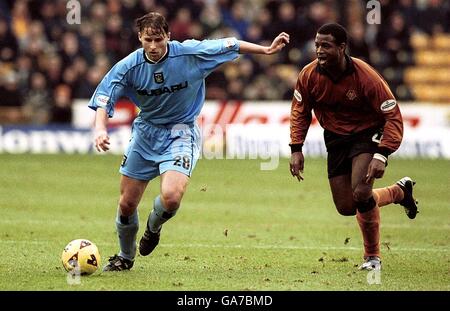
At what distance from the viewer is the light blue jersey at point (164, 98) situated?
9602mm

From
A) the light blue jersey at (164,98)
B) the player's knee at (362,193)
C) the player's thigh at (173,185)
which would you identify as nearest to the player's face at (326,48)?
the light blue jersey at (164,98)

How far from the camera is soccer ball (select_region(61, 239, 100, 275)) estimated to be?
9.34 metres

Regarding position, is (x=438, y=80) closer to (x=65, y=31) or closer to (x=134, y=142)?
(x=65, y=31)

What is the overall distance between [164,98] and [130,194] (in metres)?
0.92

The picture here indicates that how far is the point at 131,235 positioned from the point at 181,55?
1.70 metres

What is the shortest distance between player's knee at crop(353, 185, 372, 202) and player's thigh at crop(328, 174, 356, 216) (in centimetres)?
27

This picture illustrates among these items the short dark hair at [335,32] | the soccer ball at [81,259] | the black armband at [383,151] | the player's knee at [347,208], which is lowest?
the soccer ball at [81,259]

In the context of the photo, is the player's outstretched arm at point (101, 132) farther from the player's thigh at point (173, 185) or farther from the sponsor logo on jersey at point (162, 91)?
the player's thigh at point (173, 185)

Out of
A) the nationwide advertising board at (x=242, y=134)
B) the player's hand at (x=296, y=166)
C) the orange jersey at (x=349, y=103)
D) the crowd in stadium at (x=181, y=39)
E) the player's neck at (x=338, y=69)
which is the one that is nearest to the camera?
the orange jersey at (x=349, y=103)

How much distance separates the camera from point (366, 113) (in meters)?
9.98

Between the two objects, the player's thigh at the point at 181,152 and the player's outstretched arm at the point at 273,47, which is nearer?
the player's outstretched arm at the point at 273,47

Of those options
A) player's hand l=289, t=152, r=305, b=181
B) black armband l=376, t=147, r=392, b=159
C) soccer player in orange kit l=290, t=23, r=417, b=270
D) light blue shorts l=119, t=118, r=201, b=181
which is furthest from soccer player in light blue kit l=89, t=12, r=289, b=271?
black armband l=376, t=147, r=392, b=159

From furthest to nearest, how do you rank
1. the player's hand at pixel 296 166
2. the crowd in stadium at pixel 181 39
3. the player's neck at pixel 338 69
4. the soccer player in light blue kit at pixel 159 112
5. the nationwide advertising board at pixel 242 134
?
the crowd in stadium at pixel 181 39, the nationwide advertising board at pixel 242 134, the player's hand at pixel 296 166, the player's neck at pixel 338 69, the soccer player in light blue kit at pixel 159 112
